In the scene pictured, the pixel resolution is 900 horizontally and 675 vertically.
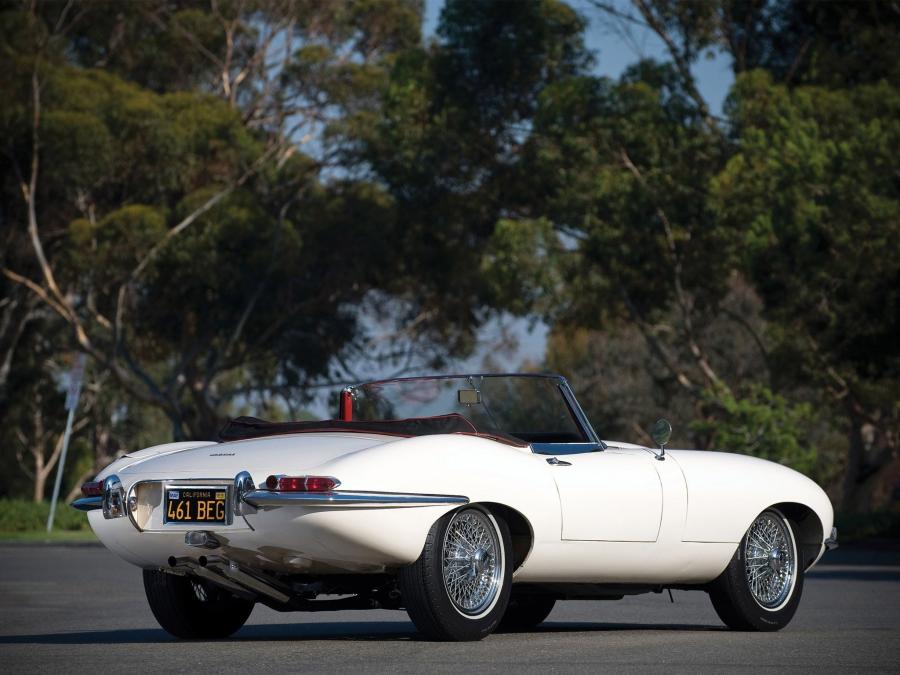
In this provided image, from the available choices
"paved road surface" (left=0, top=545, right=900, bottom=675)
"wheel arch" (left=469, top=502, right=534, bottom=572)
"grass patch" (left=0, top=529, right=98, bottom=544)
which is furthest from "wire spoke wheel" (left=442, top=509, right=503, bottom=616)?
"grass patch" (left=0, top=529, right=98, bottom=544)

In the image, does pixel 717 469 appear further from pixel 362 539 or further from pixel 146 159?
pixel 146 159

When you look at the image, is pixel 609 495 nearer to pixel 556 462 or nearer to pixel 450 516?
pixel 556 462

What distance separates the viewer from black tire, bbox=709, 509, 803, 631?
30.0 feet

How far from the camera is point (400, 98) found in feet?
141

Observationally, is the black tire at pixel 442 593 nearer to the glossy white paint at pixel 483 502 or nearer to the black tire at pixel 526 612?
the glossy white paint at pixel 483 502

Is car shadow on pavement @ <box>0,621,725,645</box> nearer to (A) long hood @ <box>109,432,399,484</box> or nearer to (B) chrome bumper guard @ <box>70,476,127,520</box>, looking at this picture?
(B) chrome bumper guard @ <box>70,476,127,520</box>

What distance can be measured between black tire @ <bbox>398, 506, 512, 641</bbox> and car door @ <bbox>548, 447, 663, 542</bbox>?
47cm

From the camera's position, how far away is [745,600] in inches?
360

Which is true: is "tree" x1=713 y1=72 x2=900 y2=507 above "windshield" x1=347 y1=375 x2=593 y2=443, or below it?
above

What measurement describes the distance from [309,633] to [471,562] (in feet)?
5.52

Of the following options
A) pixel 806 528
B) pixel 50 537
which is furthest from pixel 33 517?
pixel 806 528

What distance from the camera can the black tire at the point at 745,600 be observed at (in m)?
9.16

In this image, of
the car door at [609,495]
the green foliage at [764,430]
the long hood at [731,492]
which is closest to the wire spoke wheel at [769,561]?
the long hood at [731,492]

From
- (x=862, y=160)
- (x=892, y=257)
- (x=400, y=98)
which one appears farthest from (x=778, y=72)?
(x=892, y=257)
